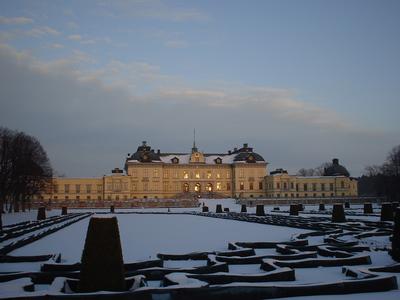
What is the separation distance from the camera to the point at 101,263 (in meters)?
6.26

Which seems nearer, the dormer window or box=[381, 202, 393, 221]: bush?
box=[381, 202, 393, 221]: bush

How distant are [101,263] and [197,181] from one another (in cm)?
8514

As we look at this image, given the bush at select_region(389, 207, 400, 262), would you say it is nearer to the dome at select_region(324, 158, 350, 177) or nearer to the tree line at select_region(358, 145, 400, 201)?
the tree line at select_region(358, 145, 400, 201)

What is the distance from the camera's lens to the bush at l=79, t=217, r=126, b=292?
244 inches

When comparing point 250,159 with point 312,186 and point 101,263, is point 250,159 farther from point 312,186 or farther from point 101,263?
point 101,263

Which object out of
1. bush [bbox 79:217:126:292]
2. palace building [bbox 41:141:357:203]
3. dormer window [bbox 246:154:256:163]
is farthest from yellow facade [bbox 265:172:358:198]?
bush [bbox 79:217:126:292]

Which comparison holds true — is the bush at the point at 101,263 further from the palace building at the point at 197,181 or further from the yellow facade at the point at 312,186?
the yellow facade at the point at 312,186

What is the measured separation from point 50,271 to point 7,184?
3875 cm

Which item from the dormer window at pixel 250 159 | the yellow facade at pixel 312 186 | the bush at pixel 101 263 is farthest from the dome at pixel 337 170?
the bush at pixel 101 263

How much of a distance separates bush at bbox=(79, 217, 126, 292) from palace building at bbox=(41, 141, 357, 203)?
77.1m

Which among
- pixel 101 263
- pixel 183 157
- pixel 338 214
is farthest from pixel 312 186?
pixel 101 263

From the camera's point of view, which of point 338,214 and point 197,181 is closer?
point 338,214

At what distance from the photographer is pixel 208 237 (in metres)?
16.2

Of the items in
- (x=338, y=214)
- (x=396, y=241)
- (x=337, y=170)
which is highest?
(x=337, y=170)
